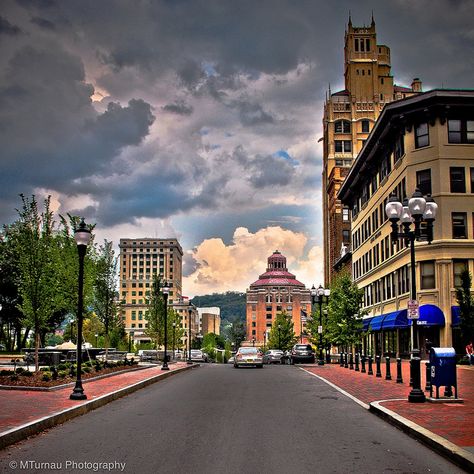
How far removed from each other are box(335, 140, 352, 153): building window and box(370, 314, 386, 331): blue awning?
5545 cm

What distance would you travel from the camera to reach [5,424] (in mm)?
12016

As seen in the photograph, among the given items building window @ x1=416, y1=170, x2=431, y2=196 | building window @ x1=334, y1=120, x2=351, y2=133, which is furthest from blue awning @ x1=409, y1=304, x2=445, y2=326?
building window @ x1=334, y1=120, x2=351, y2=133

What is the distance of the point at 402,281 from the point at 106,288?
926 inches

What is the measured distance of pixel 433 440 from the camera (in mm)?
10297

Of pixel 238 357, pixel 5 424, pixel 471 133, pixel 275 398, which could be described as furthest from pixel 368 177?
pixel 5 424

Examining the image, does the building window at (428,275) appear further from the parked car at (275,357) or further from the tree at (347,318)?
the parked car at (275,357)

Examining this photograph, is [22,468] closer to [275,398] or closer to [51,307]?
[275,398]

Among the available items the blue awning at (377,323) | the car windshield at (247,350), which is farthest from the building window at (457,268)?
the car windshield at (247,350)

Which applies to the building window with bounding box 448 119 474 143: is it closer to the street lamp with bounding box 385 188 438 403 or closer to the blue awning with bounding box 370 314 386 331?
the blue awning with bounding box 370 314 386 331

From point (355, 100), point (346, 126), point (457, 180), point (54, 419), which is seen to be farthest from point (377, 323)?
point (355, 100)

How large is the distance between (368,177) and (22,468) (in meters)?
60.0

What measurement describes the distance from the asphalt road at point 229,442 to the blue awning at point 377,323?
39623 millimetres

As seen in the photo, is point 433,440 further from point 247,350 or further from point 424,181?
point 424,181

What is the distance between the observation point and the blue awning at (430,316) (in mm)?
44938
